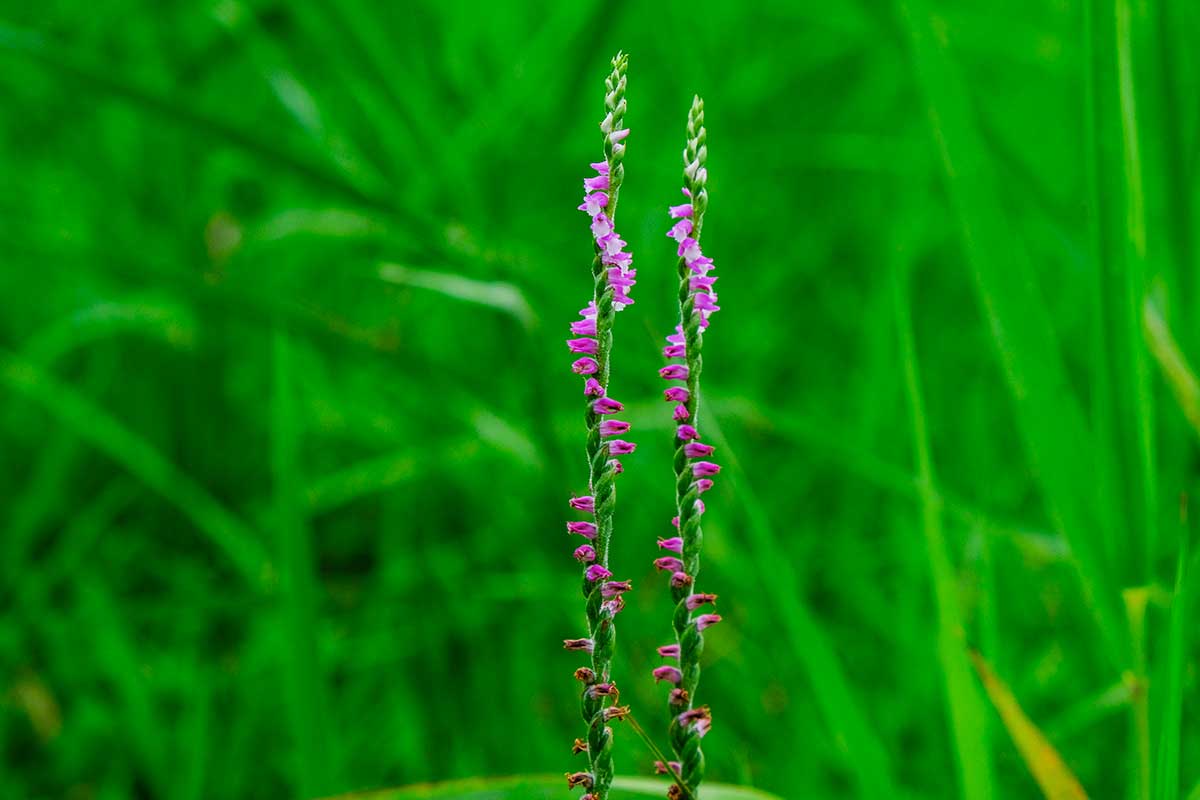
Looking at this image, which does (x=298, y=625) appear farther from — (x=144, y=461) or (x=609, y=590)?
(x=144, y=461)

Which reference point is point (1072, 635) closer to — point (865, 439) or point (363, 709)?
point (865, 439)

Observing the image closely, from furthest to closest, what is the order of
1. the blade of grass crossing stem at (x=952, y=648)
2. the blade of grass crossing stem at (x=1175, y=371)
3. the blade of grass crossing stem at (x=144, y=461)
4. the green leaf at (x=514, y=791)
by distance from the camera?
the blade of grass crossing stem at (x=144, y=461) < the blade of grass crossing stem at (x=1175, y=371) < the blade of grass crossing stem at (x=952, y=648) < the green leaf at (x=514, y=791)

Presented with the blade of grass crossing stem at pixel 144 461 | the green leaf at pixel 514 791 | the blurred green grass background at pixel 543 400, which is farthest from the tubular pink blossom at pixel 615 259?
the blade of grass crossing stem at pixel 144 461

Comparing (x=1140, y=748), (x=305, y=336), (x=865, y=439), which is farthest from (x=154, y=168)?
(x=1140, y=748)

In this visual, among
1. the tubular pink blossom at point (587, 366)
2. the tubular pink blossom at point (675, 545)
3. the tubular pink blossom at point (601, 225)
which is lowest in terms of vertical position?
the tubular pink blossom at point (675, 545)

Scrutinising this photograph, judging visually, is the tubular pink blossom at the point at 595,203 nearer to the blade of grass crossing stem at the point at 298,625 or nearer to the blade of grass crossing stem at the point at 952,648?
the blade of grass crossing stem at the point at 952,648
